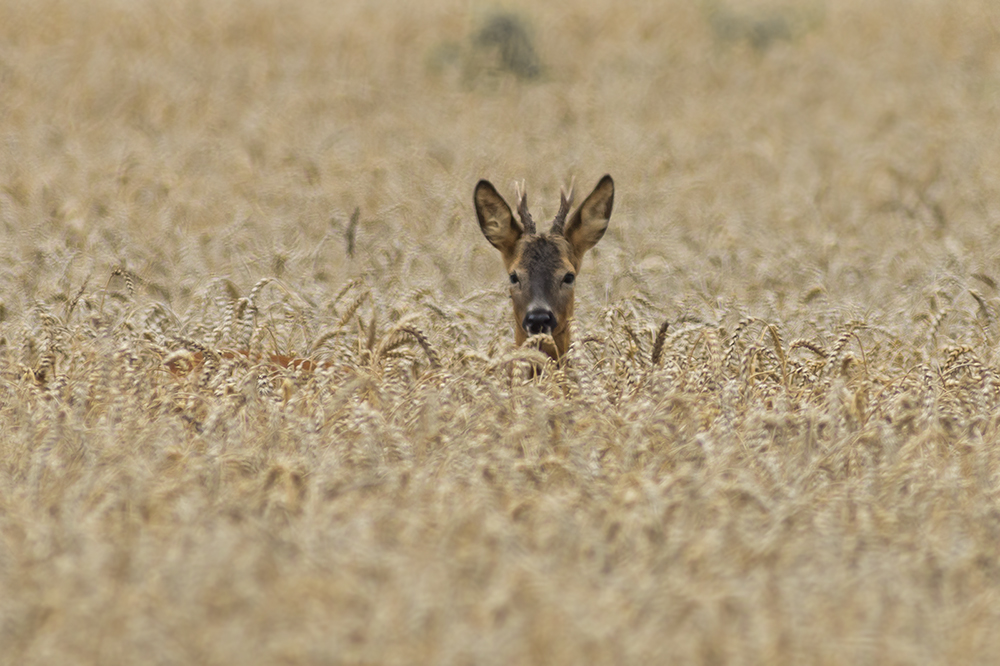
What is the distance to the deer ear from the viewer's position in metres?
6.41

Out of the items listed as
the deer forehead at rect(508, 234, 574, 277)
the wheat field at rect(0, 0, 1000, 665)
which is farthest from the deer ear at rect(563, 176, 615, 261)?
the wheat field at rect(0, 0, 1000, 665)

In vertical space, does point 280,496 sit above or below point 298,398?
below

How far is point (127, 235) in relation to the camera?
8.80 m

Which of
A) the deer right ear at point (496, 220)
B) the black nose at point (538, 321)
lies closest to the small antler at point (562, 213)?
the deer right ear at point (496, 220)

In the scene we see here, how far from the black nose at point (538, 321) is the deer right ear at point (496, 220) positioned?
66cm

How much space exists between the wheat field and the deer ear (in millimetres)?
394

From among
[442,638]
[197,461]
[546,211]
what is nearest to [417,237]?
[546,211]

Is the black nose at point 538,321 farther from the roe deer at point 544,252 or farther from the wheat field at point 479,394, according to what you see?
the wheat field at point 479,394

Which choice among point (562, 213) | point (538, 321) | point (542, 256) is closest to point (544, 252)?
point (542, 256)

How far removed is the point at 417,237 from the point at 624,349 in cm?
344

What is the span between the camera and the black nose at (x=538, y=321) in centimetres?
595

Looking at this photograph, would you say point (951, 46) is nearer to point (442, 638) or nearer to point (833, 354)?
point (833, 354)

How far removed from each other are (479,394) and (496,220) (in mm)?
1684

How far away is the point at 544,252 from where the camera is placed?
20.6 ft
